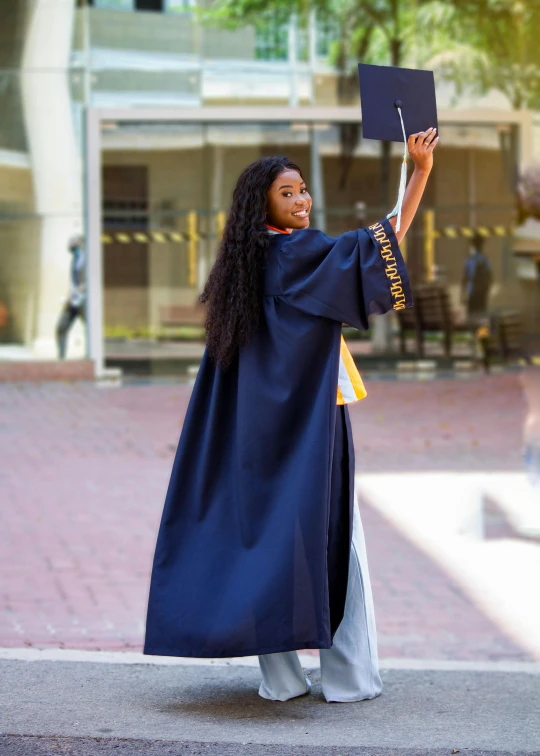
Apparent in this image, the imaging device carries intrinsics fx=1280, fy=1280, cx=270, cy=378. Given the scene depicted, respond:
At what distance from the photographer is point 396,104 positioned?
3.88 meters

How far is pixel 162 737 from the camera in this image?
3734mm

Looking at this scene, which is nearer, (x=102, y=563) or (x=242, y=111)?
(x=102, y=563)

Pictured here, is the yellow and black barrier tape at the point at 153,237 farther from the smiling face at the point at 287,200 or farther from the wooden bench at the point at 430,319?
the smiling face at the point at 287,200

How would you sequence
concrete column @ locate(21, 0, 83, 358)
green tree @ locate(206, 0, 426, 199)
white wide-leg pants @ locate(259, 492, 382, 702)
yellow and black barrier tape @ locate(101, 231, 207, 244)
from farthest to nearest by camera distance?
yellow and black barrier tape @ locate(101, 231, 207, 244), green tree @ locate(206, 0, 426, 199), concrete column @ locate(21, 0, 83, 358), white wide-leg pants @ locate(259, 492, 382, 702)

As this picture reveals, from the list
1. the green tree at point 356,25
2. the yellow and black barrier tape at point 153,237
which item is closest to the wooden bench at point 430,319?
the green tree at point 356,25

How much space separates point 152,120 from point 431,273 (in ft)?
12.7

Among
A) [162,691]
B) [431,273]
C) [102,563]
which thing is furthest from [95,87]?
[162,691]

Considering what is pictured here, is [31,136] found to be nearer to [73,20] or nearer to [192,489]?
[73,20]

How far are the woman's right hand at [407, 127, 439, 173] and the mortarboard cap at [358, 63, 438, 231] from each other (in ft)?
0.08

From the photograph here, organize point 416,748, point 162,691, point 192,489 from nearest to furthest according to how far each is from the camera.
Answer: point 416,748 → point 192,489 → point 162,691

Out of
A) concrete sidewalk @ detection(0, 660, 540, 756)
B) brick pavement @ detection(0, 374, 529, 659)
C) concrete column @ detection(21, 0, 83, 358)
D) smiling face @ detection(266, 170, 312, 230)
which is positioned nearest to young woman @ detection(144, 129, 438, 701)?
smiling face @ detection(266, 170, 312, 230)

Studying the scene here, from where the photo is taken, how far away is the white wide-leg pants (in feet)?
13.2

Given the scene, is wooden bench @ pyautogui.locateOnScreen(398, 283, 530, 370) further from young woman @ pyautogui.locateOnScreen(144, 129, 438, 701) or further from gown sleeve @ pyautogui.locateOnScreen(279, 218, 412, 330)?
gown sleeve @ pyautogui.locateOnScreen(279, 218, 412, 330)

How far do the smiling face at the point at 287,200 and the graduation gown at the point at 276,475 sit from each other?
0.31 ft
